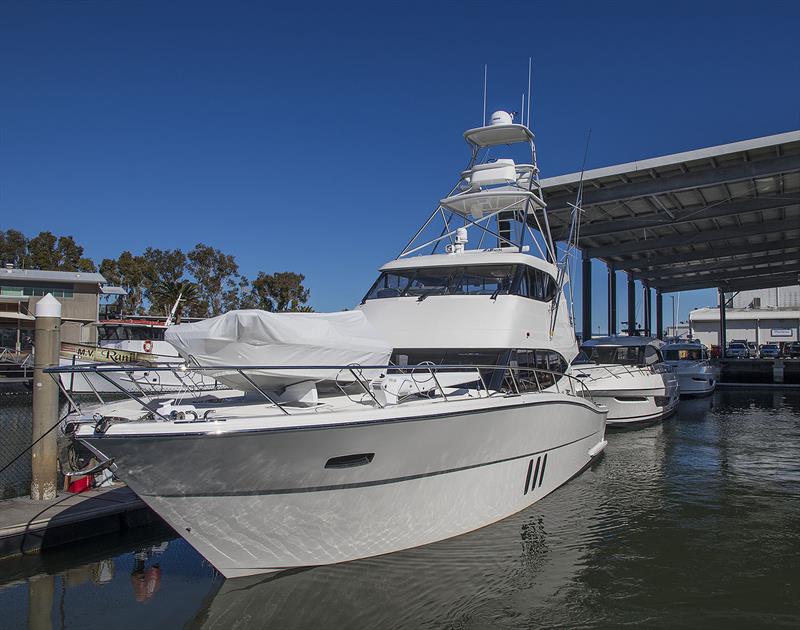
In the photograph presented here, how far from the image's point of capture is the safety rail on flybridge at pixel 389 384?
5.82 m

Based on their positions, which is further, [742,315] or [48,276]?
[742,315]

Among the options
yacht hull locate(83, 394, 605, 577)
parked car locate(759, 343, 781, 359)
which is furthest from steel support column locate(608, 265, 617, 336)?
yacht hull locate(83, 394, 605, 577)

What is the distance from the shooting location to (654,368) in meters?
19.4

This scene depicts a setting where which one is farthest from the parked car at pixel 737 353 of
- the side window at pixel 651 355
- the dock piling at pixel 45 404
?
the dock piling at pixel 45 404

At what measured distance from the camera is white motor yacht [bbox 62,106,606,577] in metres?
5.59

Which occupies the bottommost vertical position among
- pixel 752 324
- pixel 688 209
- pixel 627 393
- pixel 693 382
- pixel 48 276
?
pixel 693 382

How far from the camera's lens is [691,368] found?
26656 millimetres

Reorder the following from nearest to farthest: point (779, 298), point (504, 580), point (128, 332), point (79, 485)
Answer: point (504, 580), point (79, 485), point (128, 332), point (779, 298)

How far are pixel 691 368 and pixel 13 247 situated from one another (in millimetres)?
46085

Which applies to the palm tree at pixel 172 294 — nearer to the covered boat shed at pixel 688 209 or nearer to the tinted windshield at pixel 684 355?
the covered boat shed at pixel 688 209

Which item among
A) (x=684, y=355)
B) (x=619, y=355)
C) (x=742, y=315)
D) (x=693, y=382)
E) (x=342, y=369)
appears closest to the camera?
(x=342, y=369)

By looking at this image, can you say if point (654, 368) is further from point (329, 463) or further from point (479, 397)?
point (329, 463)

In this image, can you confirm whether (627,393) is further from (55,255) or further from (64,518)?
(55,255)

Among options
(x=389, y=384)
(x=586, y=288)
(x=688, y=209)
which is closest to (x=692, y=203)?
(x=688, y=209)
